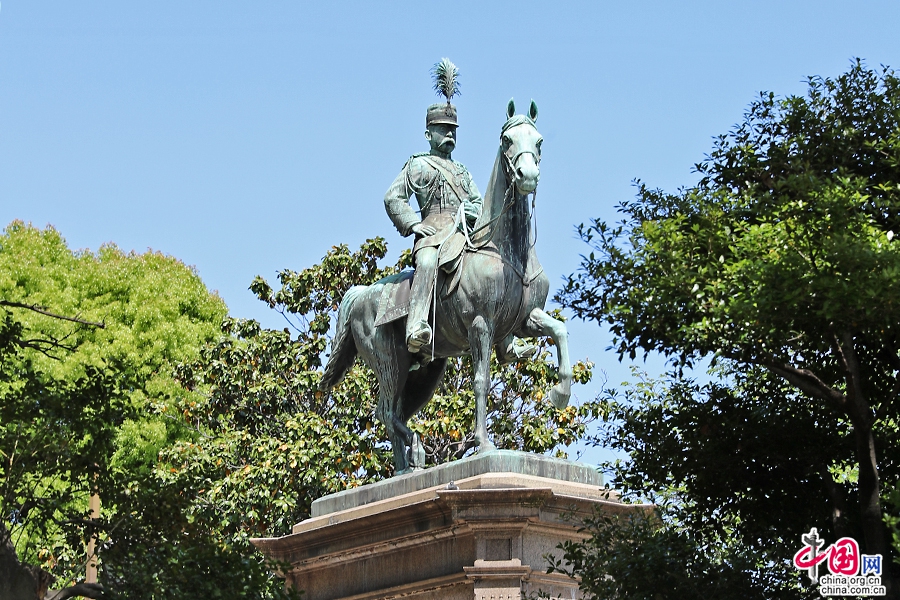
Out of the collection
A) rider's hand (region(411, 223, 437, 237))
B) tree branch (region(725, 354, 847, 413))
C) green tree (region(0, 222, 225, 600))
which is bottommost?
tree branch (region(725, 354, 847, 413))

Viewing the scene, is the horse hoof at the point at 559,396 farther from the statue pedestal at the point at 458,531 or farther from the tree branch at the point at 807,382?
the tree branch at the point at 807,382

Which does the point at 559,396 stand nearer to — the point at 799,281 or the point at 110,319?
the point at 799,281

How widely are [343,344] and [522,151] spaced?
2957 millimetres

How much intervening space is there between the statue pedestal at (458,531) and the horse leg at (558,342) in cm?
52

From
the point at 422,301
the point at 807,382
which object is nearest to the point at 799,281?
the point at 807,382

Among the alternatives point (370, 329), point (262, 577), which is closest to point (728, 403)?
point (370, 329)

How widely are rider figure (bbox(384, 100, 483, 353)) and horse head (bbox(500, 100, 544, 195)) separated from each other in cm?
98

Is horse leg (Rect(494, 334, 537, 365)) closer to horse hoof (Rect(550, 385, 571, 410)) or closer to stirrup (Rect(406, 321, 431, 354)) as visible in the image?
stirrup (Rect(406, 321, 431, 354))


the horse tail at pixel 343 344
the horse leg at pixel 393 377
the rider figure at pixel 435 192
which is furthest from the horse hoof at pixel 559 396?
the horse tail at pixel 343 344

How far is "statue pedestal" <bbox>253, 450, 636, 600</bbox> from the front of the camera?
10.5 metres

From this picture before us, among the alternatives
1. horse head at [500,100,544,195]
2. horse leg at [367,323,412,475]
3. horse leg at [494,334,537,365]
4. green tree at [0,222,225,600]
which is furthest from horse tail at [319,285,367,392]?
green tree at [0,222,225,600]

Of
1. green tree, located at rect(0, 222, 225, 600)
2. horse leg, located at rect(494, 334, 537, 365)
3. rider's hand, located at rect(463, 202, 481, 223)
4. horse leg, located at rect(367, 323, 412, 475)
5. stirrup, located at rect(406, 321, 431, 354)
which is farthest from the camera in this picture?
green tree, located at rect(0, 222, 225, 600)

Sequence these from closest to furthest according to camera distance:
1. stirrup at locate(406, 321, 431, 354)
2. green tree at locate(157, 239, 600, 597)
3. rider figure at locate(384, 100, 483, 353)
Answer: stirrup at locate(406, 321, 431, 354)
rider figure at locate(384, 100, 483, 353)
green tree at locate(157, 239, 600, 597)

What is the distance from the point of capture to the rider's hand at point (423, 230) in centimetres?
1207
